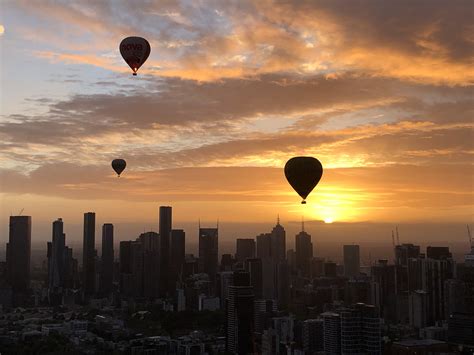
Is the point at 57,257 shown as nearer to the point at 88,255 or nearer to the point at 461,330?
the point at 88,255

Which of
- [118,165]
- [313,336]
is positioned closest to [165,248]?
[313,336]

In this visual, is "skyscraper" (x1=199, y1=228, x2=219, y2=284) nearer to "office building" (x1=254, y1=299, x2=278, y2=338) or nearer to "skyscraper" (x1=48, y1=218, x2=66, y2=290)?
"skyscraper" (x1=48, y1=218, x2=66, y2=290)

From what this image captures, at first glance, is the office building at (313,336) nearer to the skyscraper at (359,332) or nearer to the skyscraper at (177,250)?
the skyscraper at (359,332)

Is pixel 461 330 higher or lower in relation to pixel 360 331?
lower

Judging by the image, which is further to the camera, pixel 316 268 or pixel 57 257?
pixel 57 257

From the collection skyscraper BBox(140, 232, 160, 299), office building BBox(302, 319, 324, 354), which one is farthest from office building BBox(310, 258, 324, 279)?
office building BBox(302, 319, 324, 354)
